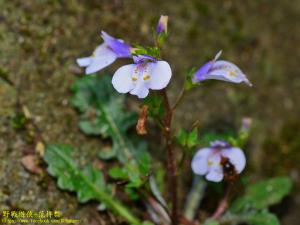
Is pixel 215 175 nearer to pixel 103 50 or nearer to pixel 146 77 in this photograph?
pixel 146 77

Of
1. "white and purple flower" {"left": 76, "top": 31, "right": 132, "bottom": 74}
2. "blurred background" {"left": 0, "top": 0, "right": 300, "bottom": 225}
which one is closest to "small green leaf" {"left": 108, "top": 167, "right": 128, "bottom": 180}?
"blurred background" {"left": 0, "top": 0, "right": 300, "bottom": 225}

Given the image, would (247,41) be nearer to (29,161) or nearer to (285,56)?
(285,56)

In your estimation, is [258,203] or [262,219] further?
[258,203]

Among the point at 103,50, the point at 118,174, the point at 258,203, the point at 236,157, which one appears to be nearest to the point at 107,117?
the point at 118,174

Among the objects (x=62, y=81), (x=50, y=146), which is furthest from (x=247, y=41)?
(x=50, y=146)

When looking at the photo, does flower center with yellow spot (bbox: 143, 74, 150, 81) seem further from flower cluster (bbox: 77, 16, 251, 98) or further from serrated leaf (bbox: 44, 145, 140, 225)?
serrated leaf (bbox: 44, 145, 140, 225)

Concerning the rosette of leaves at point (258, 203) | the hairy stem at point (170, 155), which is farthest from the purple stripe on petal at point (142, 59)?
the rosette of leaves at point (258, 203)
